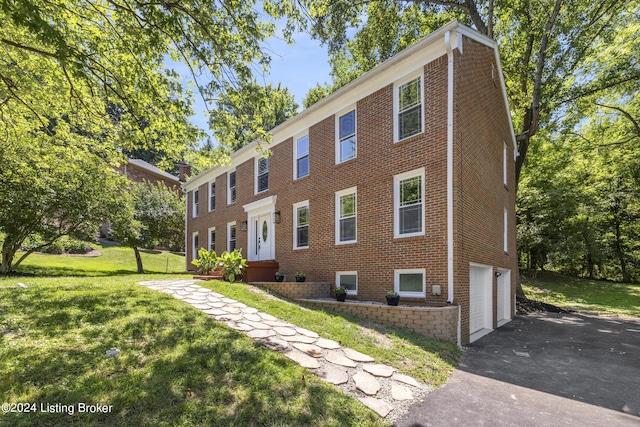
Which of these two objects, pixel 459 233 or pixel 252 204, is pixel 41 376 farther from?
pixel 252 204

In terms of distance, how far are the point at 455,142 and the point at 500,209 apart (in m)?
4.71

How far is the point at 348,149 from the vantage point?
390 inches

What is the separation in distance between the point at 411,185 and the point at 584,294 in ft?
55.9

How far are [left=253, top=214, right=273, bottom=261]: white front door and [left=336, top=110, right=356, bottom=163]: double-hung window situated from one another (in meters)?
4.42

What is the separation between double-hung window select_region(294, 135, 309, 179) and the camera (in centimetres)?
1140

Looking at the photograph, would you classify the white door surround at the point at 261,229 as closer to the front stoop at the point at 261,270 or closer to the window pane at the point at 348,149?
the front stoop at the point at 261,270

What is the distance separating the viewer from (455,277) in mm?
6996

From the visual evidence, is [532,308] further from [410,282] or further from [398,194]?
[398,194]

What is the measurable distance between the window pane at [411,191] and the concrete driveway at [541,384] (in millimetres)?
3584

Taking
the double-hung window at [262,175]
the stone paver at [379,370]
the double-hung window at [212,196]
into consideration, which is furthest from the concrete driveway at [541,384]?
the double-hung window at [212,196]

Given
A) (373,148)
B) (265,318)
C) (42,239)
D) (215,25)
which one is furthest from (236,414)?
(42,239)

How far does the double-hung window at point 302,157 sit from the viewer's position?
37.4 feet

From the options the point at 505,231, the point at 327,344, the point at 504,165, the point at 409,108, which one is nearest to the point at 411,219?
the point at 409,108

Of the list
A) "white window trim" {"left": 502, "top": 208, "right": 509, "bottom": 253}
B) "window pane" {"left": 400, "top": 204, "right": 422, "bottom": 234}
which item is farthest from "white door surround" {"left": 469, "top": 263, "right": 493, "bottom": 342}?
"white window trim" {"left": 502, "top": 208, "right": 509, "bottom": 253}
